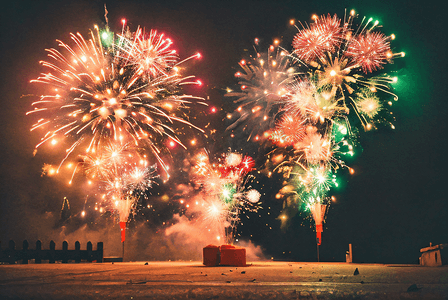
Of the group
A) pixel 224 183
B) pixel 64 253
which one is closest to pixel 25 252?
pixel 64 253

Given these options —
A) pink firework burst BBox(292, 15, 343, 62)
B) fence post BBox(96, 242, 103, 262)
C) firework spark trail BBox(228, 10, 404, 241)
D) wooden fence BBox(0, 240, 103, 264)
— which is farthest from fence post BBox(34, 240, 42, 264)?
pink firework burst BBox(292, 15, 343, 62)

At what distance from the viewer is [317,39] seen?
1480 cm

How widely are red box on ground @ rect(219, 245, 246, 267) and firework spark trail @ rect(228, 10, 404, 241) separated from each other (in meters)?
6.69

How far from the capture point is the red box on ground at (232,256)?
1241 cm

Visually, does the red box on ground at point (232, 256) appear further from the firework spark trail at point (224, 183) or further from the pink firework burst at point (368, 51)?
the pink firework burst at point (368, 51)

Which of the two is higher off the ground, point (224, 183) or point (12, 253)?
point (224, 183)

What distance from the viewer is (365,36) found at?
14633 mm

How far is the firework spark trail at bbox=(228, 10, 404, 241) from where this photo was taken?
14.7m

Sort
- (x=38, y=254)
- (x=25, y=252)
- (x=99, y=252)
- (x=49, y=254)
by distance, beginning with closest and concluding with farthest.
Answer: (x=25, y=252)
(x=38, y=254)
(x=49, y=254)
(x=99, y=252)

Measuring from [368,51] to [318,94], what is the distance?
2864 millimetres

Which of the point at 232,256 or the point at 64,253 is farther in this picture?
the point at 64,253

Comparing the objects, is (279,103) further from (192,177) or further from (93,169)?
(93,169)

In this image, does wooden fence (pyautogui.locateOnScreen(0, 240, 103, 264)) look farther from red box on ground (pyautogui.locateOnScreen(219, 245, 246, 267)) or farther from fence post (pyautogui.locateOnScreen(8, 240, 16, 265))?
red box on ground (pyautogui.locateOnScreen(219, 245, 246, 267))

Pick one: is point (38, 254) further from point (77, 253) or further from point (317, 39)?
point (317, 39)
